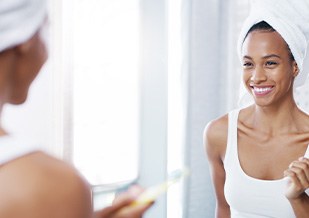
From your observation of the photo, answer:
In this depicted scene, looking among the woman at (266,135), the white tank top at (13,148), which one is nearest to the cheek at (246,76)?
the woman at (266,135)

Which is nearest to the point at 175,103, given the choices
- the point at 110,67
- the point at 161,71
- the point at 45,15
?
the point at 161,71

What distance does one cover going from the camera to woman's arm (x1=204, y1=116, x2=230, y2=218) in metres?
1.04

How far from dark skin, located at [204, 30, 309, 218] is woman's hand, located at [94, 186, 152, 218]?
486 mm

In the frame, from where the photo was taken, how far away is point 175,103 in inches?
49.9

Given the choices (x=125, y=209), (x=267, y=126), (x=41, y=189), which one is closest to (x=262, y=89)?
(x=267, y=126)

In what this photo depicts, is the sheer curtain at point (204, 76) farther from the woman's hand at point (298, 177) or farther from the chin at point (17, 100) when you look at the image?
the chin at point (17, 100)

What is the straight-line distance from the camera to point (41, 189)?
34 cm

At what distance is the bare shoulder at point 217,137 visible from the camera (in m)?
1.04

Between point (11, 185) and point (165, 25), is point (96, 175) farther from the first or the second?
point (11, 185)

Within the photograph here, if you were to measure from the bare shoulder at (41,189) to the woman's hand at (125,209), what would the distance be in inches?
2.9

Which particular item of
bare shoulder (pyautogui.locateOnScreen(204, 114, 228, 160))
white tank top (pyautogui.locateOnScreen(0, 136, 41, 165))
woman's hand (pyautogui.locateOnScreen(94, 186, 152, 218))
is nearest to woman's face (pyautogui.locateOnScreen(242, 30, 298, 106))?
bare shoulder (pyautogui.locateOnScreen(204, 114, 228, 160))

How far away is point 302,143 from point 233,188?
19 centimetres

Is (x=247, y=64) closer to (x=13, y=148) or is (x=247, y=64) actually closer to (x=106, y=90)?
(x=106, y=90)

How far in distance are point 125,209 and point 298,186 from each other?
503 millimetres
